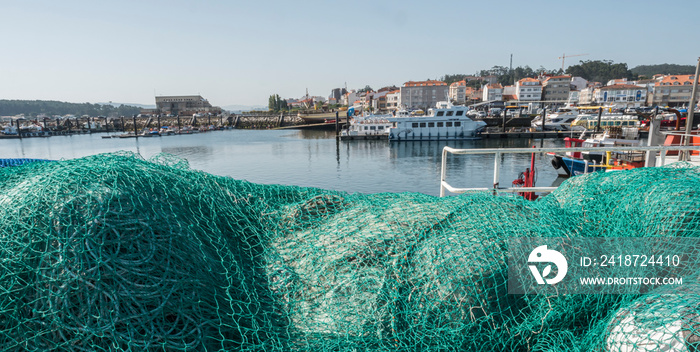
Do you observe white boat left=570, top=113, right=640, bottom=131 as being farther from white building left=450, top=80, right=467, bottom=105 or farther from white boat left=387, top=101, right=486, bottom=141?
white building left=450, top=80, right=467, bottom=105

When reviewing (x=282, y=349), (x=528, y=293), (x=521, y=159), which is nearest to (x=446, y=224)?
(x=528, y=293)

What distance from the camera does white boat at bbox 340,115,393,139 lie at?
45438 millimetres

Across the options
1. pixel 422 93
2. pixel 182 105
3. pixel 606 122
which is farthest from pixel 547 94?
pixel 182 105

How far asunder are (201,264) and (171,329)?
0.41m

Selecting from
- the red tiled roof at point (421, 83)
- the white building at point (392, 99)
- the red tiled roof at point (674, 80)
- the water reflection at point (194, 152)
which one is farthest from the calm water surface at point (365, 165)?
the red tiled roof at point (674, 80)

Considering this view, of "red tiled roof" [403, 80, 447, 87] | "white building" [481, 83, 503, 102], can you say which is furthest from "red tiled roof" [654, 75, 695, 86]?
"red tiled roof" [403, 80, 447, 87]

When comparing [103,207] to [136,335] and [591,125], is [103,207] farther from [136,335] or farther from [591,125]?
[591,125]

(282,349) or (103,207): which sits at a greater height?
(103,207)

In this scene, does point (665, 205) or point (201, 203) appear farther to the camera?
point (201, 203)

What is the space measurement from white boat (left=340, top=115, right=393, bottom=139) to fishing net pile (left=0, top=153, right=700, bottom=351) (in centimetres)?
4275

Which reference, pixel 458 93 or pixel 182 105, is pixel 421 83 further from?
pixel 182 105

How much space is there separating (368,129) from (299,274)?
4461cm

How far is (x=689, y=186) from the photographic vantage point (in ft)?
8.38

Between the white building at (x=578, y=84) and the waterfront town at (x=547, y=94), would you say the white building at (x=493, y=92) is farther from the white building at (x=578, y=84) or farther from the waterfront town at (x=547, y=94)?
the white building at (x=578, y=84)
